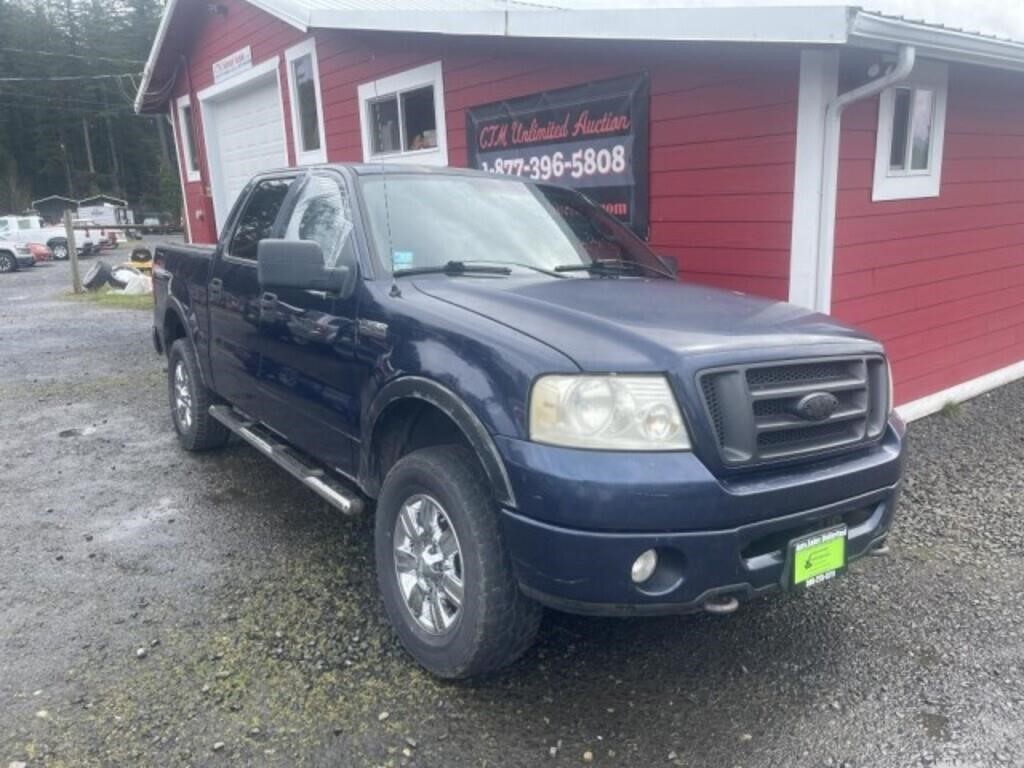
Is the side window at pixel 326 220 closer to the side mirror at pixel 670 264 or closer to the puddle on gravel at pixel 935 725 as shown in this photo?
the side mirror at pixel 670 264

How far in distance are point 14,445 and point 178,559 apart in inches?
121

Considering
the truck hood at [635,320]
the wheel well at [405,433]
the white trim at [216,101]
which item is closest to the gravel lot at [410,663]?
the wheel well at [405,433]

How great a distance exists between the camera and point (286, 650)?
10.6 ft

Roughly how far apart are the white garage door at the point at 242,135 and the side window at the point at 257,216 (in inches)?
300

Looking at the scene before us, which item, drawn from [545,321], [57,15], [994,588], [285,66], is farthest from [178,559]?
[57,15]

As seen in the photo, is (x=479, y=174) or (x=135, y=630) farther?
(x=479, y=174)

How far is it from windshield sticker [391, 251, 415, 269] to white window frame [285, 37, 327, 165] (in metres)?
7.33

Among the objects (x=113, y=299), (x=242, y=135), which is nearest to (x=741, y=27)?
(x=242, y=135)

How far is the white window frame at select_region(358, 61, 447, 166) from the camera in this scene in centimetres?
843

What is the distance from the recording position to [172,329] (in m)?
5.96

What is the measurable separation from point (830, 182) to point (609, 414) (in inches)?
136

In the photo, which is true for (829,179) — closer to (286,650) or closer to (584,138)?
(584,138)

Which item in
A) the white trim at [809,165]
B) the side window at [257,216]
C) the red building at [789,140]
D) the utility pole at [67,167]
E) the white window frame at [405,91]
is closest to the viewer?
the side window at [257,216]

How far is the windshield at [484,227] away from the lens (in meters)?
3.60
